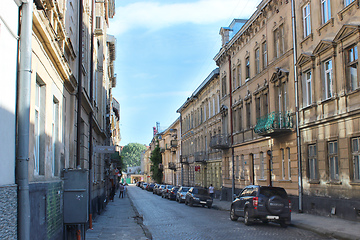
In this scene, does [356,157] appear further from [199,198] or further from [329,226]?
[199,198]

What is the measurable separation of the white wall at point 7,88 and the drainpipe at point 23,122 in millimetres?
103

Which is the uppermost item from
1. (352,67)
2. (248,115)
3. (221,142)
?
(352,67)

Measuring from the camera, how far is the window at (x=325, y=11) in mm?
20188

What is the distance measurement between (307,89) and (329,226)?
8405 millimetres

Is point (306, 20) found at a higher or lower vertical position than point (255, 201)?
higher

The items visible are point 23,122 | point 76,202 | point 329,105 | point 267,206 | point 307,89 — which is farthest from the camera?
point 307,89

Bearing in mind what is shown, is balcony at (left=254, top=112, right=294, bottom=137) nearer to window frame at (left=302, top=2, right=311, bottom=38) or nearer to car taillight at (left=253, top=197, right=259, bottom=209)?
window frame at (left=302, top=2, right=311, bottom=38)

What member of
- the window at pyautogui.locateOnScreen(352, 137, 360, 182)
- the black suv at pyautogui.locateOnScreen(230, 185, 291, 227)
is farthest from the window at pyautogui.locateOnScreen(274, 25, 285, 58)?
the black suv at pyautogui.locateOnScreen(230, 185, 291, 227)

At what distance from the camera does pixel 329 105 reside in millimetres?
19859

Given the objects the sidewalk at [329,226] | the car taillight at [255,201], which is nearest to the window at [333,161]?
the sidewalk at [329,226]

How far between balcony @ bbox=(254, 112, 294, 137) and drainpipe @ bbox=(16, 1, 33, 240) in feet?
62.2

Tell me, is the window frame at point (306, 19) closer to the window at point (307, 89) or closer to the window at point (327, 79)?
the window at point (307, 89)

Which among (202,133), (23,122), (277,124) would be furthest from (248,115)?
(23,122)

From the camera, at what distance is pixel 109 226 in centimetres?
1797
